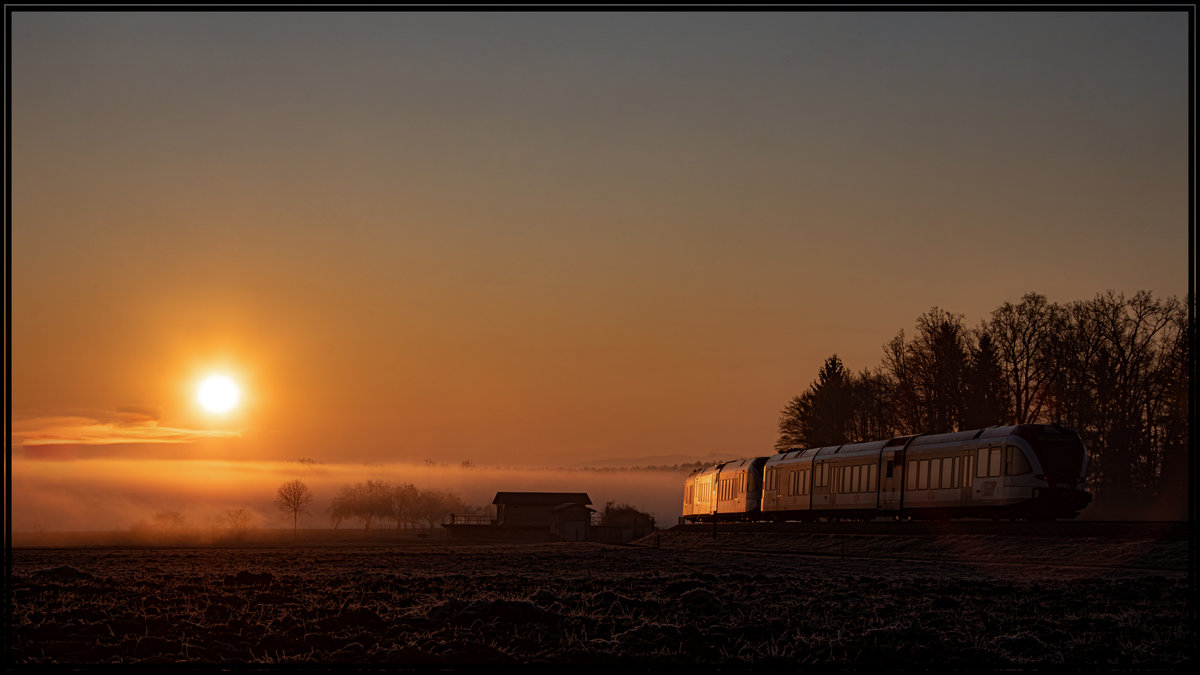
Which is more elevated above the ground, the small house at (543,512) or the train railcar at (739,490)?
the train railcar at (739,490)

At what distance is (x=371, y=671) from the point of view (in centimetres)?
1605

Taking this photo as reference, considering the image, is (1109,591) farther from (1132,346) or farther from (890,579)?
(1132,346)

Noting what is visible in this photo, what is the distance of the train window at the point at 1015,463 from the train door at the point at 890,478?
22.3 feet

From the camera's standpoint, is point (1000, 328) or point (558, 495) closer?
point (1000, 328)

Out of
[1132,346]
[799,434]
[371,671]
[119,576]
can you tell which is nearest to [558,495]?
[799,434]

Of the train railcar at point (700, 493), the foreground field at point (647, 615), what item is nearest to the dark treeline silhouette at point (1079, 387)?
the train railcar at point (700, 493)

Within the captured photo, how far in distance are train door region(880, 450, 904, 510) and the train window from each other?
22.3 feet

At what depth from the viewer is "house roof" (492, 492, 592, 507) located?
4422 inches

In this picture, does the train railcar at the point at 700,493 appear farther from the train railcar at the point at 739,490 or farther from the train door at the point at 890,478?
the train door at the point at 890,478

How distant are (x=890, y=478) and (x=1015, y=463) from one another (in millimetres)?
8235

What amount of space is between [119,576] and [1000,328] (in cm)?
6197

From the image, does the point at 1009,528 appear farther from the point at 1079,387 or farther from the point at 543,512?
the point at 543,512

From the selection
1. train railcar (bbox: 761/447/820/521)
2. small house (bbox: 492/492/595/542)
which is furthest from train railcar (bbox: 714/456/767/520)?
small house (bbox: 492/492/595/542)

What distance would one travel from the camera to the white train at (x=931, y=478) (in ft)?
137
